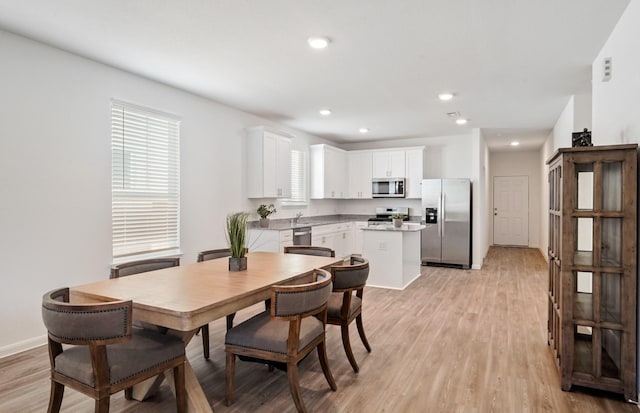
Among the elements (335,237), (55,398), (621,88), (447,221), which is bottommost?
(55,398)

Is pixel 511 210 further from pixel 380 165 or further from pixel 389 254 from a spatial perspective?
pixel 389 254

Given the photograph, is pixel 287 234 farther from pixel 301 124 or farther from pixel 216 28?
pixel 216 28

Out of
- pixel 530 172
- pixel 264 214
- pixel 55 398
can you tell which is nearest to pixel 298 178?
pixel 264 214

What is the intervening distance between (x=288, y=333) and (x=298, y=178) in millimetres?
5118

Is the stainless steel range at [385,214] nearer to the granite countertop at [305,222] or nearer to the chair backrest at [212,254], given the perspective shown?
the granite countertop at [305,222]

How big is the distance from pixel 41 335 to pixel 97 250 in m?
0.83

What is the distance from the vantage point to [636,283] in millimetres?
2291

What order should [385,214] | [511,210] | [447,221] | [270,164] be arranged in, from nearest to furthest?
[270,164], [447,221], [385,214], [511,210]

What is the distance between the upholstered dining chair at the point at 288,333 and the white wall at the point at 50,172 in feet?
6.75

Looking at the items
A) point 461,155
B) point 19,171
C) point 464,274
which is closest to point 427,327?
point 464,274

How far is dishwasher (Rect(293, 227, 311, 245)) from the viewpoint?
18.9 feet

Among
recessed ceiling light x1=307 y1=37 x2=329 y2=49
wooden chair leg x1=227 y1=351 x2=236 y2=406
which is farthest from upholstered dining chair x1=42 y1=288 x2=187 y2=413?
recessed ceiling light x1=307 y1=37 x2=329 y2=49

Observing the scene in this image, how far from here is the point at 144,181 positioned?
4.09 m

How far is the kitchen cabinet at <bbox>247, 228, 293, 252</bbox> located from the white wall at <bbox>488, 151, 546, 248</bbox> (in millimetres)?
7235
